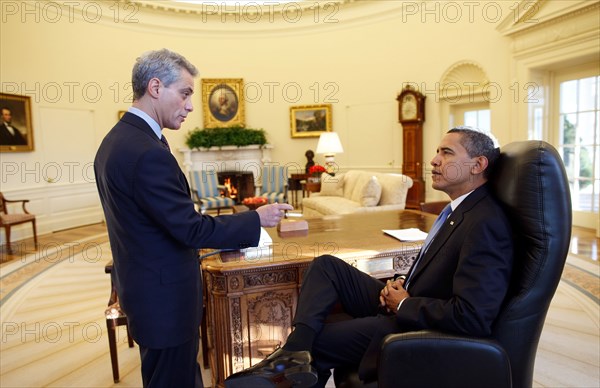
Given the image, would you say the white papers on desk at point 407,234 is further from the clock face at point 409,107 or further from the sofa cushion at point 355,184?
the clock face at point 409,107

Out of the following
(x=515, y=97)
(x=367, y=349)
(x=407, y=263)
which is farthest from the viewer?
(x=515, y=97)

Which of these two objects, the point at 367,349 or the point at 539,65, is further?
the point at 539,65

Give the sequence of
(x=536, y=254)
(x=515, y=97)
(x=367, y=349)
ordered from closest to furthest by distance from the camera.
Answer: (x=536, y=254), (x=367, y=349), (x=515, y=97)

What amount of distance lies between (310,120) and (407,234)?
314 inches

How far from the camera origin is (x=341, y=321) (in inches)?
78.0

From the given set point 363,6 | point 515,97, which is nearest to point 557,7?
point 515,97

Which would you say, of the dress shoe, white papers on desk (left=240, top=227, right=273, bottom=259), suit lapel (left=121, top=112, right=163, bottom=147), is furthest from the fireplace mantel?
the dress shoe

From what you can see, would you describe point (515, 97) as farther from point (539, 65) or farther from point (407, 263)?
point (407, 263)

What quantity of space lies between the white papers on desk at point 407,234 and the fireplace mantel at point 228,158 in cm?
756

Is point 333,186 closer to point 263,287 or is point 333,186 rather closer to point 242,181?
point 242,181

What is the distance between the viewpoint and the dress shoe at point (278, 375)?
1540 mm

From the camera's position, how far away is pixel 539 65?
256 inches

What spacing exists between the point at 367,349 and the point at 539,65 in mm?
6517

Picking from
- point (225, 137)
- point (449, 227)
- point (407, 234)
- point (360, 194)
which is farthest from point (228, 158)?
point (449, 227)
